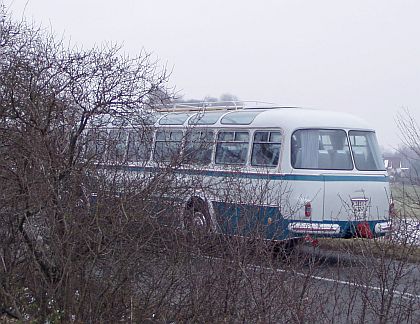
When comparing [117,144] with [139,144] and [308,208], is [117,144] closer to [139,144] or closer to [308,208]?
[139,144]

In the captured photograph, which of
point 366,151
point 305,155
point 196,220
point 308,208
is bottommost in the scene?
point 196,220

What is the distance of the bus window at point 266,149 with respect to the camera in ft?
45.4

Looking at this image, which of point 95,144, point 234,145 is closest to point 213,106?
point 234,145

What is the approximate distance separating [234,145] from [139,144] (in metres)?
6.58

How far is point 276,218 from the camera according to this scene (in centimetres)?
741

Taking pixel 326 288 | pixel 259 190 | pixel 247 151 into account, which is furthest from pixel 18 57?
pixel 247 151

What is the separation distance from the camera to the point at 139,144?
7953 millimetres

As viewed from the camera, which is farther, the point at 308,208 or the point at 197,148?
the point at 308,208

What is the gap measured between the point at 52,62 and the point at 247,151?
6.73m

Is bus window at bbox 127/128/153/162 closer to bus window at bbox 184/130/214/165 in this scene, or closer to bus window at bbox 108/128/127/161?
bus window at bbox 108/128/127/161

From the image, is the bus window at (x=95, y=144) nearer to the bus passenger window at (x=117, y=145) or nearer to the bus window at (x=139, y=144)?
the bus passenger window at (x=117, y=145)

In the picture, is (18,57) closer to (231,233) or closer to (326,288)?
(231,233)

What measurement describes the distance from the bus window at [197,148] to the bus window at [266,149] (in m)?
5.06

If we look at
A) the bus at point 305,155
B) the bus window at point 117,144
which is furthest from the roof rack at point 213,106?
the bus window at point 117,144
